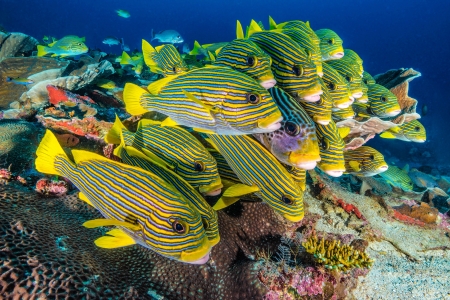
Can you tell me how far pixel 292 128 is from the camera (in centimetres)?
222

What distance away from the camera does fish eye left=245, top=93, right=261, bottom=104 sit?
2.03 metres

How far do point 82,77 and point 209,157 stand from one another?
202 inches

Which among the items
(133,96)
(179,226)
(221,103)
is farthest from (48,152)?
(221,103)

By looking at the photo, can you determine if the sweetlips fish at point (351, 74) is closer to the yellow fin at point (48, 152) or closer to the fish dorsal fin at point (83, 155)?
the fish dorsal fin at point (83, 155)

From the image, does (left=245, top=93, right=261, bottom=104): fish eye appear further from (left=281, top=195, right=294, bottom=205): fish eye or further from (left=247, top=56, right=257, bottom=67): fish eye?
(left=281, top=195, right=294, bottom=205): fish eye

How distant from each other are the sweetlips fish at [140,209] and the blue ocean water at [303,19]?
8042 cm

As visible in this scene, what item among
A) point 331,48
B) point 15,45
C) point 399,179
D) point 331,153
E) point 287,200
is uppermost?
point 331,48

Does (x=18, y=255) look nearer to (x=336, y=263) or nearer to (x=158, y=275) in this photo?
(x=158, y=275)

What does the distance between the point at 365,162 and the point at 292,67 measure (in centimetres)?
222

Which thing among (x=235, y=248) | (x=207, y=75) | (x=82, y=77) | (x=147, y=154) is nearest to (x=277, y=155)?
(x=207, y=75)

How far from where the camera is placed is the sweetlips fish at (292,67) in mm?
2512

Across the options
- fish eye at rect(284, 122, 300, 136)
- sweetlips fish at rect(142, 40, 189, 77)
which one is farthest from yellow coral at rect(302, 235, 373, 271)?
sweetlips fish at rect(142, 40, 189, 77)

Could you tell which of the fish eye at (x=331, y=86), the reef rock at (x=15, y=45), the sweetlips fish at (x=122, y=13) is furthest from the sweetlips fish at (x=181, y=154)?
the sweetlips fish at (x=122, y=13)

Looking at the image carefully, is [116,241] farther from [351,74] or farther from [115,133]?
[351,74]
